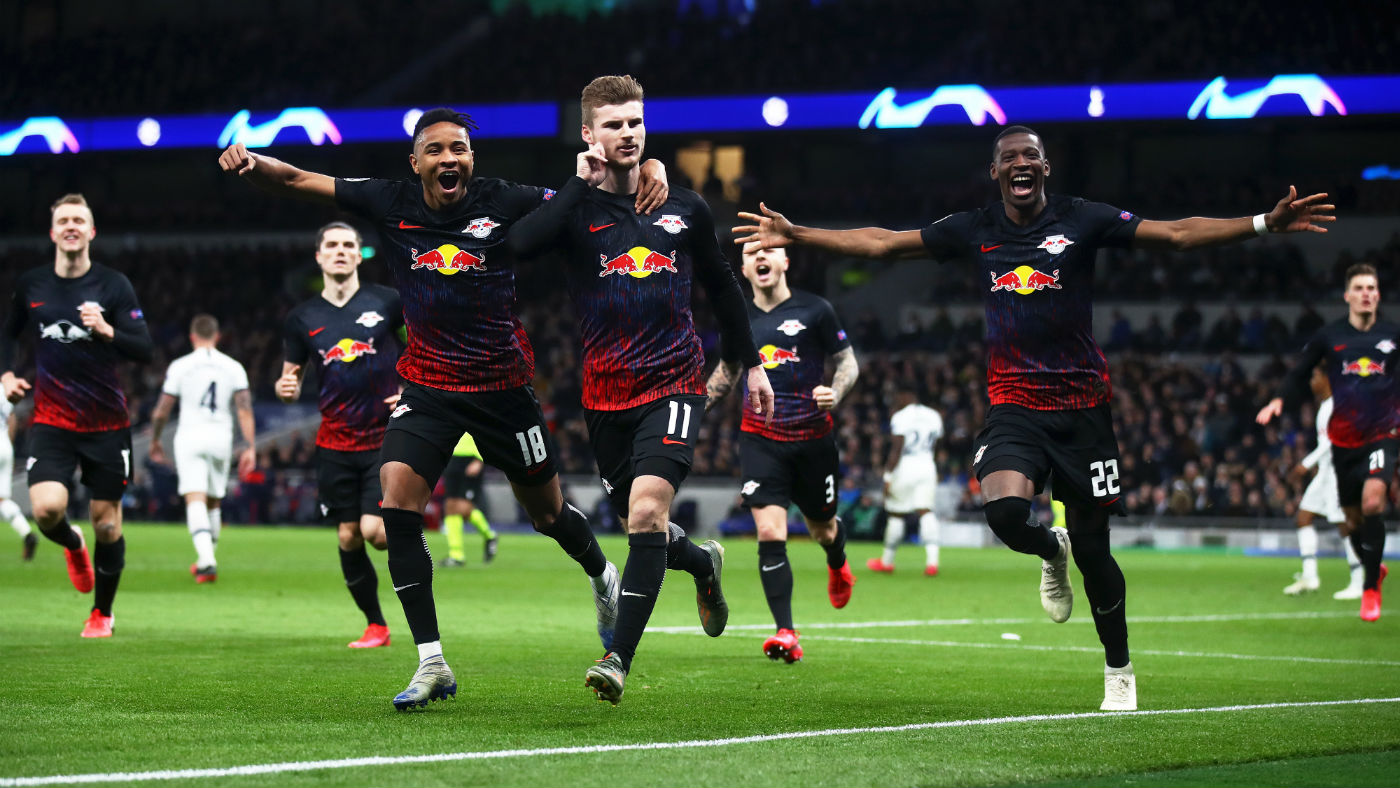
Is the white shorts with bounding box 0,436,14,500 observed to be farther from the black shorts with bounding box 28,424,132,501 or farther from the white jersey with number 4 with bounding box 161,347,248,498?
the black shorts with bounding box 28,424,132,501

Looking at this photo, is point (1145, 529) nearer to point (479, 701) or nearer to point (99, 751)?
A: point (479, 701)

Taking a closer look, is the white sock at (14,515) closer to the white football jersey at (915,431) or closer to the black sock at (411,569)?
the white football jersey at (915,431)

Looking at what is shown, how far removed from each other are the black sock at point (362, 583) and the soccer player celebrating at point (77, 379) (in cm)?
145

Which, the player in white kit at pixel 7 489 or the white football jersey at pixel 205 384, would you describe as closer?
the white football jersey at pixel 205 384

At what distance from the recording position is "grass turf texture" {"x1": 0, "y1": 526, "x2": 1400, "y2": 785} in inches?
226

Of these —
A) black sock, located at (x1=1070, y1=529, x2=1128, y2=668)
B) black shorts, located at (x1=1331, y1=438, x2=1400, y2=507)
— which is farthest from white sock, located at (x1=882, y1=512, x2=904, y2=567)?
black sock, located at (x1=1070, y1=529, x2=1128, y2=668)

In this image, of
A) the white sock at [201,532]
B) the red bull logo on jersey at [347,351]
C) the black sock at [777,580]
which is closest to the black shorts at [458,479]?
the white sock at [201,532]

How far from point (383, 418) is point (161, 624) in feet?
8.30

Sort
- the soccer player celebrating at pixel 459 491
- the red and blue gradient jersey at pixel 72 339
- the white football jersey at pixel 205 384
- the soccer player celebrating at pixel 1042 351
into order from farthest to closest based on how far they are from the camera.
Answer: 1. the soccer player celebrating at pixel 459 491
2. the white football jersey at pixel 205 384
3. the red and blue gradient jersey at pixel 72 339
4. the soccer player celebrating at pixel 1042 351

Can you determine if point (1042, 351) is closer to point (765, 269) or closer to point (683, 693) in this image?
point (683, 693)

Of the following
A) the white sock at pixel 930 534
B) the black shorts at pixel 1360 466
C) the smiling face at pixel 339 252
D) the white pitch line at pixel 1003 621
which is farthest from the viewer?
the white sock at pixel 930 534

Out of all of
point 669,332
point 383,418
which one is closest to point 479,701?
point 669,332

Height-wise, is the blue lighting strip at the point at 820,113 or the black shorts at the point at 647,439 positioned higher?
the blue lighting strip at the point at 820,113

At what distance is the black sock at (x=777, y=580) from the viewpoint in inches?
396
